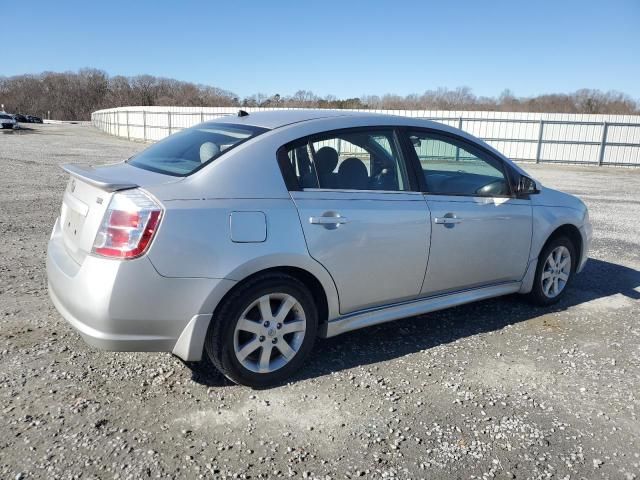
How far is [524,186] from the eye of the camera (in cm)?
461

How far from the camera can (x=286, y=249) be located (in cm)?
323

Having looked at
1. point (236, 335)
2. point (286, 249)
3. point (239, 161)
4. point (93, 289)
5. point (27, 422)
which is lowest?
point (27, 422)

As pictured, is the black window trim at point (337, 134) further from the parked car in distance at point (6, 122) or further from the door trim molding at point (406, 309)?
the parked car in distance at point (6, 122)

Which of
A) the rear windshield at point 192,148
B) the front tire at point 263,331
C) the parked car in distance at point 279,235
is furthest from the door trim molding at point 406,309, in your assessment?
the rear windshield at point 192,148

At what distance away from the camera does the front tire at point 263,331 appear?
3.18 meters

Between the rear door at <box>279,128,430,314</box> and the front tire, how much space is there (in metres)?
0.29

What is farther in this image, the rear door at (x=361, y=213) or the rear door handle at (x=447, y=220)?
the rear door handle at (x=447, y=220)

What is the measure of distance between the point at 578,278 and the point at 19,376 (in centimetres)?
559

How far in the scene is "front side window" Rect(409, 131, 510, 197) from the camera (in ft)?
13.5

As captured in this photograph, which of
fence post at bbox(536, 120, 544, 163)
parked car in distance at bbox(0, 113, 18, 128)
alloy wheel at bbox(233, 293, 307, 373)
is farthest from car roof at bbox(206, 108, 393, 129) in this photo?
parked car in distance at bbox(0, 113, 18, 128)

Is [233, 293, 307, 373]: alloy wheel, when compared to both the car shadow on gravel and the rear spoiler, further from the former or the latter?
the rear spoiler

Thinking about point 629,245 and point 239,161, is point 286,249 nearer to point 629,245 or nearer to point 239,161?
point 239,161

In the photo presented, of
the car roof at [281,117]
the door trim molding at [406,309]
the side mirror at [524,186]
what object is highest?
the car roof at [281,117]

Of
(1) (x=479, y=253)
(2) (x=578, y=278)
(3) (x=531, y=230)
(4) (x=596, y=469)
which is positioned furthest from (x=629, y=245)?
(4) (x=596, y=469)
